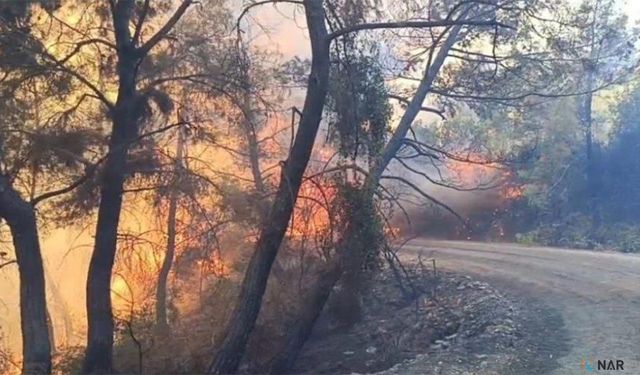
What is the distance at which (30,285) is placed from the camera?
37.0ft

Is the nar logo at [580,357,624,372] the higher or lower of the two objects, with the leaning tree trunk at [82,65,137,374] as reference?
lower

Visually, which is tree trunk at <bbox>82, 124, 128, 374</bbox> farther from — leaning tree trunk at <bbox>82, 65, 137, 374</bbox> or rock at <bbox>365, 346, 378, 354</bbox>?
rock at <bbox>365, 346, 378, 354</bbox>

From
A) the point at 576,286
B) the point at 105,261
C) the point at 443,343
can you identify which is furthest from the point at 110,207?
the point at 576,286

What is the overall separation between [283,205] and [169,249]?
16.4 ft

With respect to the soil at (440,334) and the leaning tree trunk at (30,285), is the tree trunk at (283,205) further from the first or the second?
the leaning tree trunk at (30,285)

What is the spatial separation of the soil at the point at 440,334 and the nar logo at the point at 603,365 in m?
0.39

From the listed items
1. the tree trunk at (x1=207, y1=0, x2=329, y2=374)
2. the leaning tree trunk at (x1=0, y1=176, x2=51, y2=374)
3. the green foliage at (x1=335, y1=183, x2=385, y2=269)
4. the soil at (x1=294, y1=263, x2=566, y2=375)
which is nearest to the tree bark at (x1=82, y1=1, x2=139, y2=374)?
the leaning tree trunk at (x1=0, y1=176, x2=51, y2=374)

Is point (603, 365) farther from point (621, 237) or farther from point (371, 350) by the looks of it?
point (621, 237)

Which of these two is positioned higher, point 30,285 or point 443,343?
point 30,285

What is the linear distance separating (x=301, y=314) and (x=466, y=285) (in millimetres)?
4967

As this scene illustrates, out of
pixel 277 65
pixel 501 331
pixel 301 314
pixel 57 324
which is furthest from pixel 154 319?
pixel 57 324

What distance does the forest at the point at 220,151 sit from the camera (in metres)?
11.0

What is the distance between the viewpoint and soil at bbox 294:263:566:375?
9164 mm

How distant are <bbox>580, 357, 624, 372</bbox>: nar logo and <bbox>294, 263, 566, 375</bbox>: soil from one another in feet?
1.28
